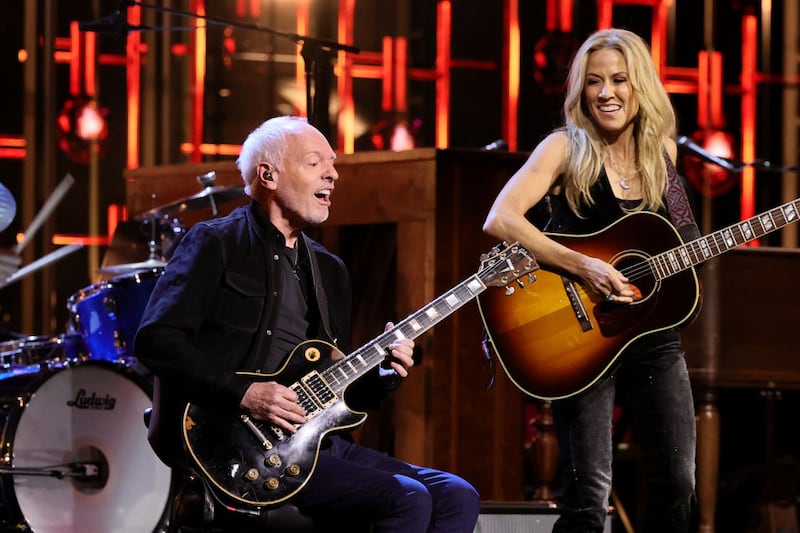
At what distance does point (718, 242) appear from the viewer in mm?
3758

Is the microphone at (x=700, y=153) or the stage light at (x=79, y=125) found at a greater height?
the stage light at (x=79, y=125)

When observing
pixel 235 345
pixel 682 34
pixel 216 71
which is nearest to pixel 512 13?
pixel 682 34

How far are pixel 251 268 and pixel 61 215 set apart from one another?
22.5 ft

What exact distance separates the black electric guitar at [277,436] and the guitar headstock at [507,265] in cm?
44

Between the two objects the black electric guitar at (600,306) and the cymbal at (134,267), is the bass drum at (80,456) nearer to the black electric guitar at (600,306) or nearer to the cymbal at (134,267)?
the cymbal at (134,267)

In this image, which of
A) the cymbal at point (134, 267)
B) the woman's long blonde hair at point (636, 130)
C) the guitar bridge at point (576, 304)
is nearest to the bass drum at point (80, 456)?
the cymbal at point (134, 267)

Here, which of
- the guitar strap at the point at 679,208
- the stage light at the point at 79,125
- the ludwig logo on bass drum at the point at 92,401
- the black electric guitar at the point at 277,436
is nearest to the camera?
the black electric guitar at the point at 277,436

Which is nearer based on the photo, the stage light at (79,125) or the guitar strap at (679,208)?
the guitar strap at (679,208)

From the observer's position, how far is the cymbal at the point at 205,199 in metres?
5.65

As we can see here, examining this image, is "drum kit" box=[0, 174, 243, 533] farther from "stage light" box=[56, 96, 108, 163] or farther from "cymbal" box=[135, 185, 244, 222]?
"stage light" box=[56, 96, 108, 163]

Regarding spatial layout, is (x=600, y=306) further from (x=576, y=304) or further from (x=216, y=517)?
(x=216, y=517)

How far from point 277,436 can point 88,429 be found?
2369mm

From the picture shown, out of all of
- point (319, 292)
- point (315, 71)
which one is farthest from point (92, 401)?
point (319, 292)

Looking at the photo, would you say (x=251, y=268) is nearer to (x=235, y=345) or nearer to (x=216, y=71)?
(x=235, y=345)
